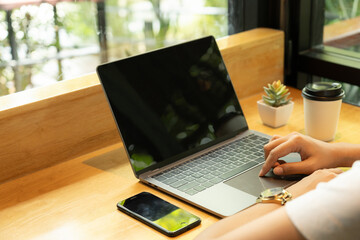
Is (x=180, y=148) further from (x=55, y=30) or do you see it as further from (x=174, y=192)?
(x=55, y=30)

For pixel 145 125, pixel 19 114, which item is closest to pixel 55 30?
pixel 19 114

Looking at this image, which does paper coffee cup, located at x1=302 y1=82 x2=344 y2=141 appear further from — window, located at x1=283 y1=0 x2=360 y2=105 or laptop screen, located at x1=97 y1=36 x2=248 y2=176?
window, located at x1=283 y1=0 x2=360 y2=105

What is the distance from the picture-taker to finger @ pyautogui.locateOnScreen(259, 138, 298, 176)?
123cm

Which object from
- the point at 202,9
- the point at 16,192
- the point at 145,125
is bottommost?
the point at 16,192

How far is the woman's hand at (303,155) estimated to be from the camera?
1.23 meters

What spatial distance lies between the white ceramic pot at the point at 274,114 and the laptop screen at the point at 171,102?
A: 108 mm

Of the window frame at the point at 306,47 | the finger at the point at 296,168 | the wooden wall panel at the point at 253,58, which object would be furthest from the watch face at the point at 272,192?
the window frame at the point at 306,47

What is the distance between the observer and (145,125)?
1320 mm

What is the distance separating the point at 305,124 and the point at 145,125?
0.48 metres

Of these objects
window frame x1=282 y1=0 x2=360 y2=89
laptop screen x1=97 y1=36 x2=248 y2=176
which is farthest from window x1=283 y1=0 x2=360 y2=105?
laptop screen x1=97 y1=36 x2=248 y2=176

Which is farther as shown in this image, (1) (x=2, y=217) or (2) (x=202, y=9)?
(2) (x=202, y=9)

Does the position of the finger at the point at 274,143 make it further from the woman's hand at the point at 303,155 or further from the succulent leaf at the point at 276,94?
the succulent leaf at the point at 276,94

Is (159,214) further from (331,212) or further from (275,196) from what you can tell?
(331,212)

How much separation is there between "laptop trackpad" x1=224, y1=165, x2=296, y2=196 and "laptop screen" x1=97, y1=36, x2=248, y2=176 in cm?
18
